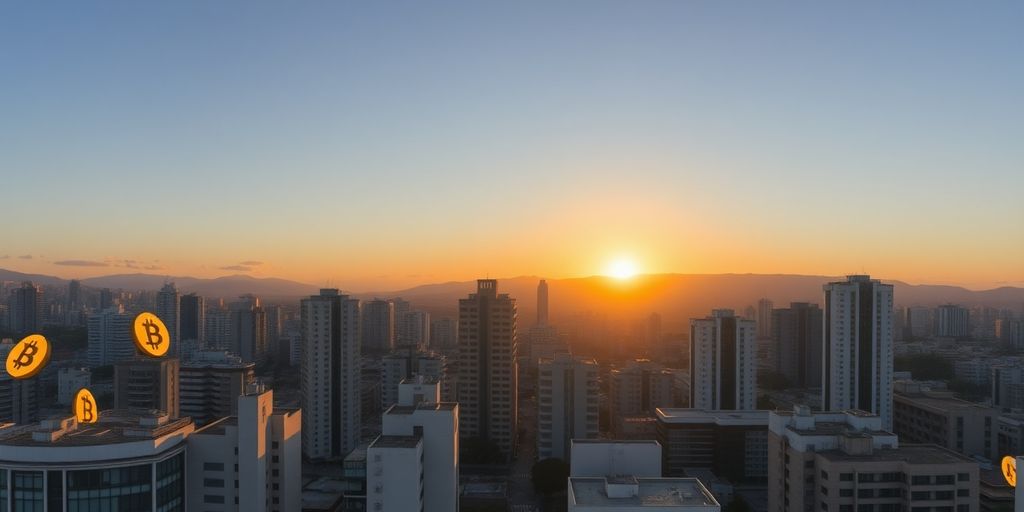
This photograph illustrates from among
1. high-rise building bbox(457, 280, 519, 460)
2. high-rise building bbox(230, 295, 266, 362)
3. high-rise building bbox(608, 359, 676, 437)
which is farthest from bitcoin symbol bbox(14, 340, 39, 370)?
high-rise building bbox(230, 295, 266, 362)

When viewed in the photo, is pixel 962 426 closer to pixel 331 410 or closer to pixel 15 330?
pixel 331 410

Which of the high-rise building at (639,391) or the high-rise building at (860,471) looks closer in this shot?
the high-rise building at (860,471)

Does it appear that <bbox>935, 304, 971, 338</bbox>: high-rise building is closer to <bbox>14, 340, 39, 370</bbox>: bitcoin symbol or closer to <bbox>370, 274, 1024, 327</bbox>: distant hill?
<bbox>370, 274, 1024, 327</bbox>: distant hill

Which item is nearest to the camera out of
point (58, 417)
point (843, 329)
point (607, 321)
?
point (58, 417)

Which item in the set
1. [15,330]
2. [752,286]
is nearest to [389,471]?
[15,330]

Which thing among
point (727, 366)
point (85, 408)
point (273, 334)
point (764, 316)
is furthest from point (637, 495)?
point (764, 316)

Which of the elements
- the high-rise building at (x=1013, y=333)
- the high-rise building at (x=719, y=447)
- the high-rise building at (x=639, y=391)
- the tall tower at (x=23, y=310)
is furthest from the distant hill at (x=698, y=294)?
the high-rise building at (x=719, y=447)

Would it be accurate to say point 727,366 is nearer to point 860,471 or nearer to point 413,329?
point 860,471

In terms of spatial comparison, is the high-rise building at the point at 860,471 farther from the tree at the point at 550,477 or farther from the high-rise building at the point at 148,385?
the high-rise building at the point at 148,385
